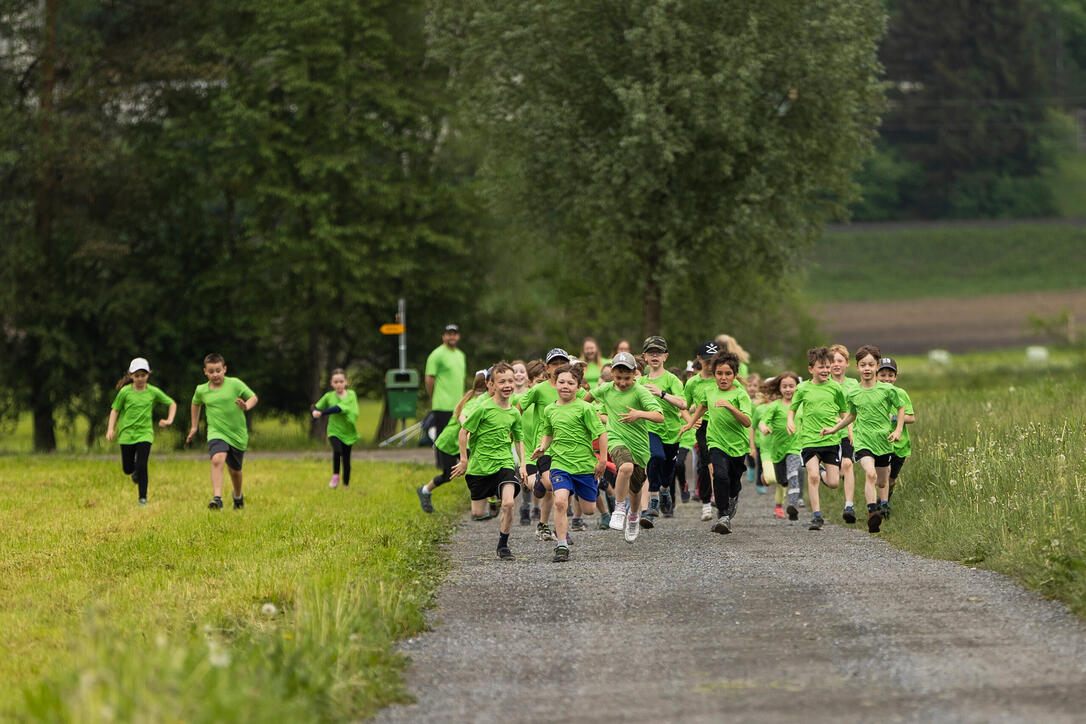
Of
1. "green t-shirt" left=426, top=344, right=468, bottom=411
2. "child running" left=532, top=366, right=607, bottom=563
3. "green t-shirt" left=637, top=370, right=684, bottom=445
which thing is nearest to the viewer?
"child running" left=532, top=366, right=607, bottom=563

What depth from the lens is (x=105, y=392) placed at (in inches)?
1577

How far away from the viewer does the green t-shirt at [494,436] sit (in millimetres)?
14820

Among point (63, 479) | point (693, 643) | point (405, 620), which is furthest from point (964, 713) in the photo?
point (63, 479)

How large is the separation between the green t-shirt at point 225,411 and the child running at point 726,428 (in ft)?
18.6

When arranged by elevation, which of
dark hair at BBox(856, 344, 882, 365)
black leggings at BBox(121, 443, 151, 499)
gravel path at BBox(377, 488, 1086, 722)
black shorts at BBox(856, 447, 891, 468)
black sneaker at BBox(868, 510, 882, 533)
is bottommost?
gravel path at BBox(377, 488, 1086, 722)

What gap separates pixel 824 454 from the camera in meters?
16.6

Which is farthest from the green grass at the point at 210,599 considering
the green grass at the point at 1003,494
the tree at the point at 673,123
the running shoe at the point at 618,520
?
the tree at the point at 673,123

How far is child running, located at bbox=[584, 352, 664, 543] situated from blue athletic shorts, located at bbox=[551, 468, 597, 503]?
0.64 metres

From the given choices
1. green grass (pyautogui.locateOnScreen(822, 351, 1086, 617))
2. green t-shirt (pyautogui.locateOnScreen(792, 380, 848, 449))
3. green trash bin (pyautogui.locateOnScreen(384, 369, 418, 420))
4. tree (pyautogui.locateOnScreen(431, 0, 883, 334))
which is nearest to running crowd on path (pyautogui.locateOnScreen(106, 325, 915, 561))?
green t-shirt (pyautogui.locateOnScreen(792, 380, 848, 449))

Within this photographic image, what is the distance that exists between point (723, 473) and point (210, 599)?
6.46 metres

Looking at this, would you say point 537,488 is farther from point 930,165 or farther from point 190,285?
point 930,165

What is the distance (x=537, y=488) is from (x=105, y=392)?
26.1 m

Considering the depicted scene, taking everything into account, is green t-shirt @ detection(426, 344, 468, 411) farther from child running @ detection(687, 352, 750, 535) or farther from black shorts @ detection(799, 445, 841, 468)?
black shorts @ detection(799, 445, 841, 468)

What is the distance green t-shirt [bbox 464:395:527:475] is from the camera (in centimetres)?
1482
